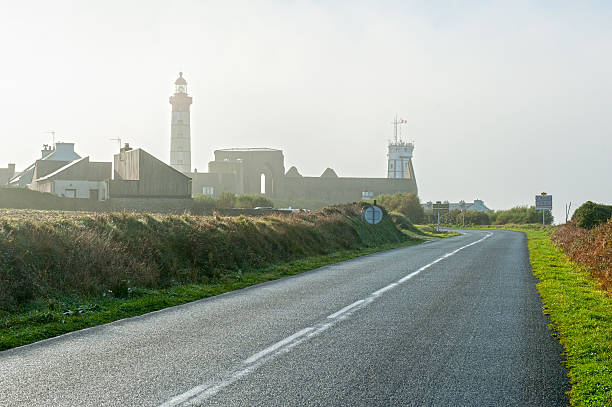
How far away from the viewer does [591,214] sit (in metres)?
34.3

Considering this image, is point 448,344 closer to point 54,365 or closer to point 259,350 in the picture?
point 259,350

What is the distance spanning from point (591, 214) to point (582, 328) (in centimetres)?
2873

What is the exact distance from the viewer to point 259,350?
6938 millimetres

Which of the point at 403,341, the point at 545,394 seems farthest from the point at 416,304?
the point at 545,394

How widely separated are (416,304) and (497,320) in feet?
6.11

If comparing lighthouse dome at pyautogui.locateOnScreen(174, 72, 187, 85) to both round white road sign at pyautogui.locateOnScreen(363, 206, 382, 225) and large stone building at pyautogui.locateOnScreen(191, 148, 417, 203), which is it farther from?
round white road sign at pyautogui.locateOnScreen(363, 206, 382, 225)

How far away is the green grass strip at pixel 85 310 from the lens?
835 centimetres

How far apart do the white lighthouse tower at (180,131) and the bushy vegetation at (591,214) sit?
68.4m

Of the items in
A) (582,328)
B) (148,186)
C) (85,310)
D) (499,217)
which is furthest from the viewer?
(499,217)

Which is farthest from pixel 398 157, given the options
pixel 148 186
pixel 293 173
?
pixel 148 186

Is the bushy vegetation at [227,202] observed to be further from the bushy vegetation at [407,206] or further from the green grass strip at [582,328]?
the green grass strip at [582,328]

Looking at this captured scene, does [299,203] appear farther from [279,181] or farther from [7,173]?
[7,173]

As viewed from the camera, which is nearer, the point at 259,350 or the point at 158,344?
the point at 259,350

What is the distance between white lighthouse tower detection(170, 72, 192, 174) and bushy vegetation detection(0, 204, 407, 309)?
73.0m
